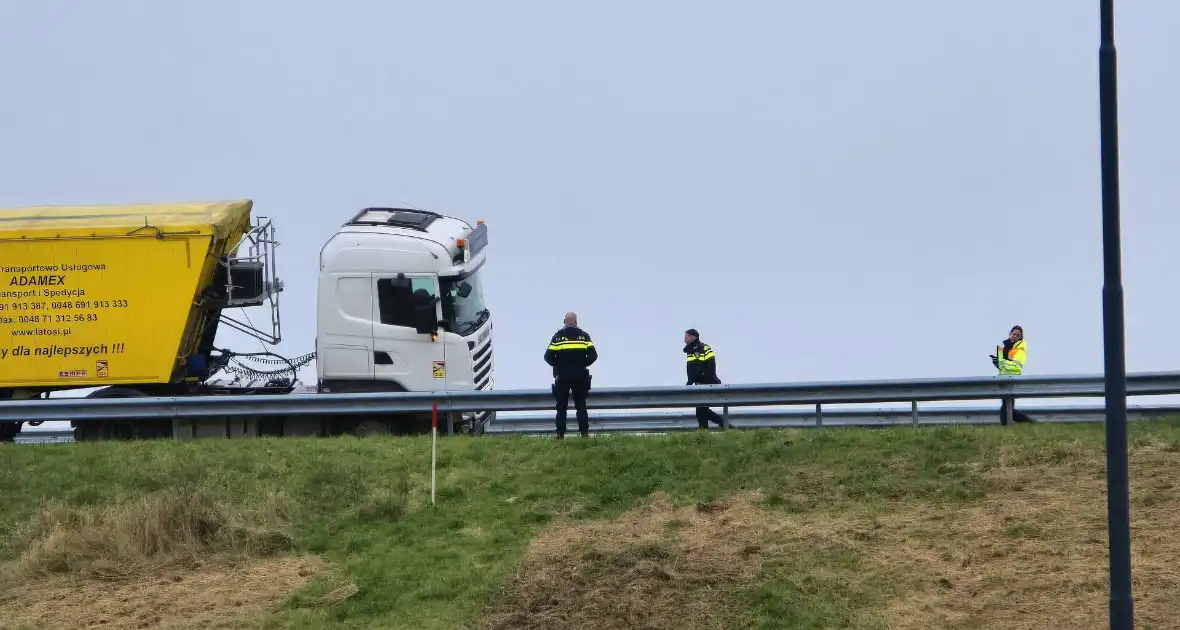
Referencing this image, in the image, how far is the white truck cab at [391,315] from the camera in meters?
19.7

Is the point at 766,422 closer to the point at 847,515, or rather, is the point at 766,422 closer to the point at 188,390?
the point at 847,515

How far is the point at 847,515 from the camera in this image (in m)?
15.0

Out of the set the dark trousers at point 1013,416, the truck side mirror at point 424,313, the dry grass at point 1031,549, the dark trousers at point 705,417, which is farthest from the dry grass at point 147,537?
the dark trousers at point 1013,416

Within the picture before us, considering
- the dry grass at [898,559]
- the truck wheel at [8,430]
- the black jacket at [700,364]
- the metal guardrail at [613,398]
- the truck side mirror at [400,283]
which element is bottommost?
the dry grass at [898,559]

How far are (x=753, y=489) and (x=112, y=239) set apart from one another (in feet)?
30.3

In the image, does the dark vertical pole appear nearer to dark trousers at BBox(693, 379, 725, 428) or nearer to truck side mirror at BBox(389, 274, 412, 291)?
dark trousers at BBox(693, 379, 725, 428)

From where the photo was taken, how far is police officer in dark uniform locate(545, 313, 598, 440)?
17.6 m

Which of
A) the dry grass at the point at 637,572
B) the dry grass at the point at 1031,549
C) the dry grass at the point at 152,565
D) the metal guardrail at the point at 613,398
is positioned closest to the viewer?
the dry grass at the point at 1031,549

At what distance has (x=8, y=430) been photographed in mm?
20703

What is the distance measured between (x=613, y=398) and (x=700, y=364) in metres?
1.50

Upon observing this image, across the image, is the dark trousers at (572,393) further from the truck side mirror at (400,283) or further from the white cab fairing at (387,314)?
the truck side mirror at (400,283)

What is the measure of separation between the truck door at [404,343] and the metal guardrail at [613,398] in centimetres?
87

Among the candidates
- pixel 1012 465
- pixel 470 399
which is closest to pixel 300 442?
pixel 470 399

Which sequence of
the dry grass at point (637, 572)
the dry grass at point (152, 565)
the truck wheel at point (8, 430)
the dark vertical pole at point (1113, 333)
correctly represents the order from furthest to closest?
the truck wheel at point (8, 430), the dry grass at point (152, 565), the dry grass at point (637, 572), the dark vertical pole at point (1113, 333)
